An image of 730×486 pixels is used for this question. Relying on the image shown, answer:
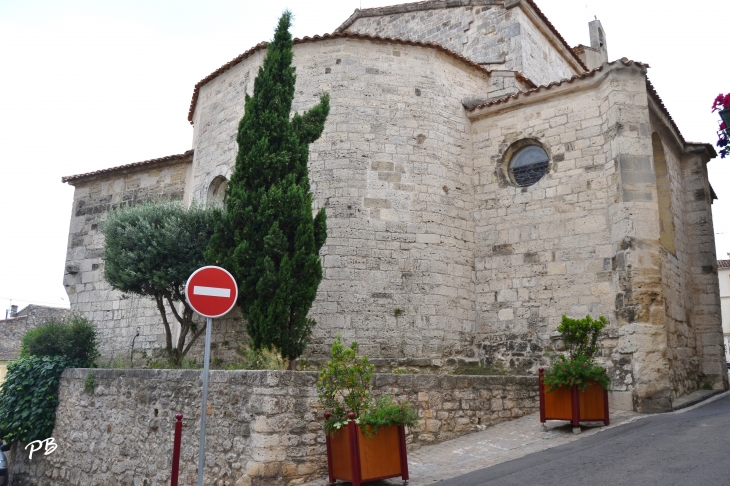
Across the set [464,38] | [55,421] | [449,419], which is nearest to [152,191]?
[55,421]

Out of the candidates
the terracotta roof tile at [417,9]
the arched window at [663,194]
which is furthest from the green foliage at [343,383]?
the terracotta roof tile at [417,9]

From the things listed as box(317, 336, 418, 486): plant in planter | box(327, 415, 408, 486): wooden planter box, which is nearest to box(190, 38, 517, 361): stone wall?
box(317, 336, 418, 486): plant in planter

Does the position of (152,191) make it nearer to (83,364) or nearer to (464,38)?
→ (83,364)

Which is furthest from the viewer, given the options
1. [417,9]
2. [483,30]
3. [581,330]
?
[417,9]

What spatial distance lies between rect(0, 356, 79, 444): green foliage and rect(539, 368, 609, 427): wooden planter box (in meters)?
8.17

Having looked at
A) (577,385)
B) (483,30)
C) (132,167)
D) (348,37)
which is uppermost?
(483,30)

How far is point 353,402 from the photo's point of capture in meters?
6.84

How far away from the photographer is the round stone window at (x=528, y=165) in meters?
11.5

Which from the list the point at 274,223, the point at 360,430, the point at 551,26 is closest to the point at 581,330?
the point at 360,430

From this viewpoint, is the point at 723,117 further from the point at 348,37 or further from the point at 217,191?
the point at 217,191

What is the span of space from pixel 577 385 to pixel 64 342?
9383 mm

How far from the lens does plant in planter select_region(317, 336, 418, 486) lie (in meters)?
6.48

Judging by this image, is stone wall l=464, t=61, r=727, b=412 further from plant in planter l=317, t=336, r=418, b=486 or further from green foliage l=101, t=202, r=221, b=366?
green foliage l=101, t=202, r=221, b=366

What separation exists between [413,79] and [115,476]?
8.54m
